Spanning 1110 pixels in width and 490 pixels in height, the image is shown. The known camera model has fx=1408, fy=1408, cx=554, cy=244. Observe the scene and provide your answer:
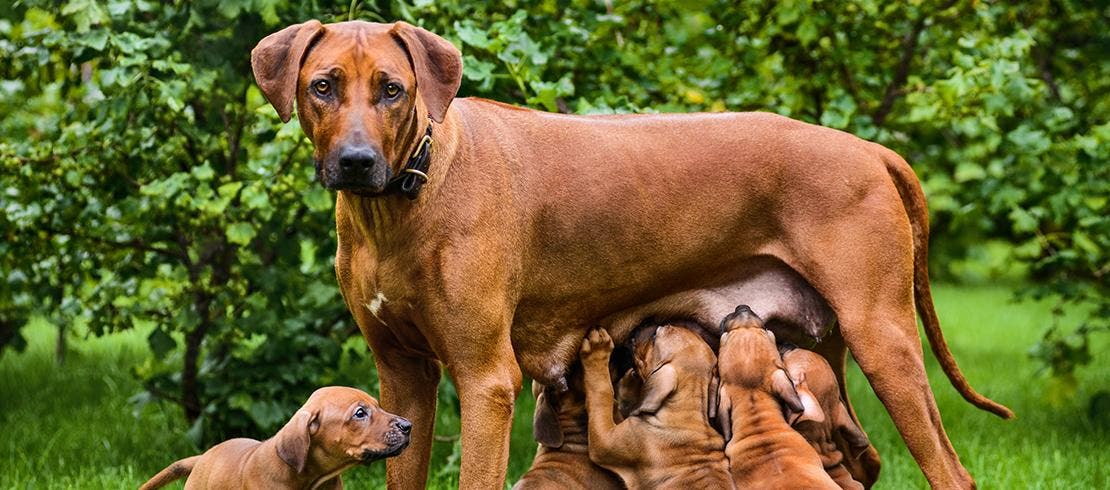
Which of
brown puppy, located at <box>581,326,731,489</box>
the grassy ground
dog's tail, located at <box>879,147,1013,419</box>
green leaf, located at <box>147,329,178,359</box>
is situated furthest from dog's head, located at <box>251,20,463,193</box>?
green leaf, located at <box>147,329,178,359</box>

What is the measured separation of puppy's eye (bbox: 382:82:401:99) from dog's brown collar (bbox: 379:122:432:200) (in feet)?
0.73

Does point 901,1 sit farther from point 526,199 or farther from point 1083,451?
point 526,199

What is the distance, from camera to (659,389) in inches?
196

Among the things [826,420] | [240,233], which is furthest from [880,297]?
[240,233]

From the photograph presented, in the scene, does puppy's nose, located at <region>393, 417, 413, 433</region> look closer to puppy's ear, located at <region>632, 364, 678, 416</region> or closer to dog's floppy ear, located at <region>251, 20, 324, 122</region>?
puppy's ear, located at <region>632, 364, 678, 416</region>

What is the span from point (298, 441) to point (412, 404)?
22.9 inches

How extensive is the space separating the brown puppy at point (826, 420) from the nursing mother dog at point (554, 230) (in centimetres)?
A: 26

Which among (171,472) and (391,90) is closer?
(391,90)

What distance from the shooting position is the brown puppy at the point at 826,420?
16.5 ft

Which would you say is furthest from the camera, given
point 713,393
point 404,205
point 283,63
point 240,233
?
point 240,233

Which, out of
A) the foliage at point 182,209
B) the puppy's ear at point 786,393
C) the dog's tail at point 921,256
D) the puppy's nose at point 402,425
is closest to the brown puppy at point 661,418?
the puppy's ear at point 786,393

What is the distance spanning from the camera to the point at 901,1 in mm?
7422

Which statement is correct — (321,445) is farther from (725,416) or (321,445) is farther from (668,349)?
(725,416)

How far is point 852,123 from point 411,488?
3319 mm
